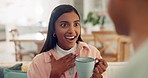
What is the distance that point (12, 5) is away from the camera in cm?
509

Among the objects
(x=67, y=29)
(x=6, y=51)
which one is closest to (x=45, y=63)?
(x=67, y=29)

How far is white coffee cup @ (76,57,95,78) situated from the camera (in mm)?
1065

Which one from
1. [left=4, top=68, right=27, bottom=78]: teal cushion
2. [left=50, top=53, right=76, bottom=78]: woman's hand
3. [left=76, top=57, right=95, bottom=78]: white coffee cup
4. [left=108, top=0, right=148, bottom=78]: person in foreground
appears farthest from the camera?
[left=4, top=68, right=27, bottom=78]: teal cushion

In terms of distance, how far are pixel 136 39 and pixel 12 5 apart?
497 cm

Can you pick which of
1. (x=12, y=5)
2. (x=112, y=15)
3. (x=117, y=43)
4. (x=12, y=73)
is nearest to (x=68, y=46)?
(x=12, y=73)

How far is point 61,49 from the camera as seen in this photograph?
129 centimetres

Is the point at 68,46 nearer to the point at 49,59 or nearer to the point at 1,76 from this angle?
the point at 49,59

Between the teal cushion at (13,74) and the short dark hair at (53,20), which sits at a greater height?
the short dark hair at (53,20)

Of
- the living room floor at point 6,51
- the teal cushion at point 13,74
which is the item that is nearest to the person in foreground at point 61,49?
the teal cushion at point 13,74

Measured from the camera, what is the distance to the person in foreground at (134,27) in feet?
1.01

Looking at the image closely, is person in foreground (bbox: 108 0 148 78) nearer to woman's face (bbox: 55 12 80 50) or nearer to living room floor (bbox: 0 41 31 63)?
woman's face (bbox: 55 12 80 50)

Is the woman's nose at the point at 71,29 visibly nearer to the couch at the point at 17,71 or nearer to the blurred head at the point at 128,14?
the couch at the point at 17,71

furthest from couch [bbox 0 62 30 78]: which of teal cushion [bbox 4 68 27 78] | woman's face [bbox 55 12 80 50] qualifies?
woman's face [bbox 55 12 80 50]

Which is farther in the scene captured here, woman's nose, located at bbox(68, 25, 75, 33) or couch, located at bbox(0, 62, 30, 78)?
couch, located at bbox(0, 62, 30, 78)
